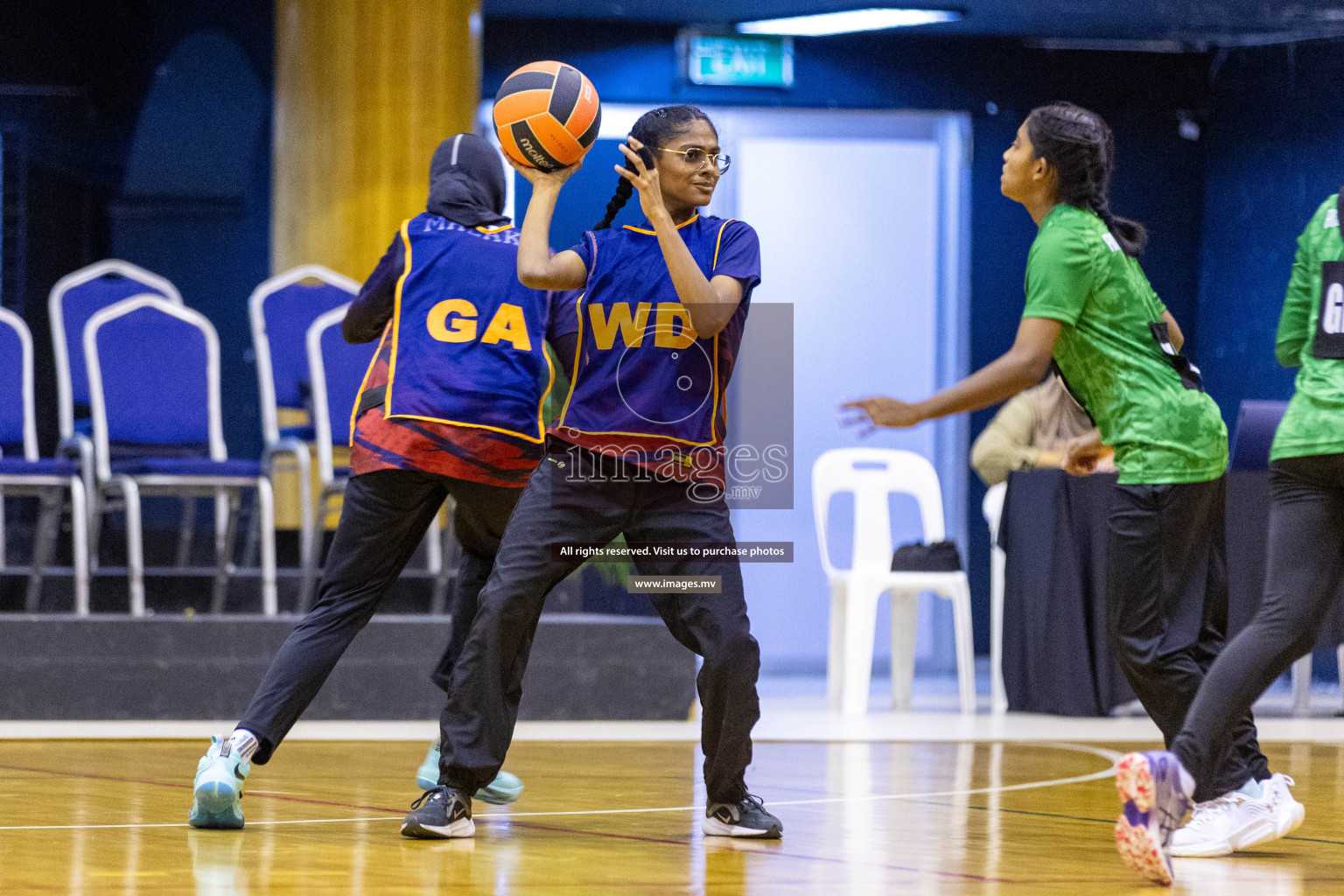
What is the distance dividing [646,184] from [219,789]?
4.56 ft

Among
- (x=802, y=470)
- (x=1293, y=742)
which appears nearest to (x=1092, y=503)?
(x=1293, y=742)

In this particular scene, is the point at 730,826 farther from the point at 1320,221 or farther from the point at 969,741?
the point at 969,741

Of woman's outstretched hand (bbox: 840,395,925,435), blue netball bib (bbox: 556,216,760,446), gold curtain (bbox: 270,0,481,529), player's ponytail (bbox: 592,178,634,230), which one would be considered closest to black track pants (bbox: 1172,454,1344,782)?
woman's outstretched hand (bbox: 840,395,925,435)

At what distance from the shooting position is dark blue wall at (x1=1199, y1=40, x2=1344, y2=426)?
380 inches

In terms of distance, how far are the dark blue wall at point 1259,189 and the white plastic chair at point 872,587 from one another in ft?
11.7

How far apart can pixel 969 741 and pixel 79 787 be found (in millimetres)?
2874

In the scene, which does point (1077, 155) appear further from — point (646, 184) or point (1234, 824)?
point (1234, 824)

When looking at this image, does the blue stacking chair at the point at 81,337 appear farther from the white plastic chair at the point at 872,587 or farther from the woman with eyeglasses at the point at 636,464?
the woman with eyeglasses at the point at 636,464

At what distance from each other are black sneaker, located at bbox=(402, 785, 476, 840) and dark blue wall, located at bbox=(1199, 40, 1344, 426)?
770 cm

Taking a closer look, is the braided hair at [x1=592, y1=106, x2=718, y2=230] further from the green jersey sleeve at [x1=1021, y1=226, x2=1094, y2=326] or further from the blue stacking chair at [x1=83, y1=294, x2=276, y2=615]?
the blue stacking chair at [x1=83, y1=294, x2=276, y2=615]

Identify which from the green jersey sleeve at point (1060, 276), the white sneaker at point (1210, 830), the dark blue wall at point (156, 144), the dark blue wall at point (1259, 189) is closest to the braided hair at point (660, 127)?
the green jersey sleeve at point (1060, 276)

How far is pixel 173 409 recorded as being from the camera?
648 centimetres

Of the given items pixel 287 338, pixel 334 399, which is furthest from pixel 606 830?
pixel 287 338

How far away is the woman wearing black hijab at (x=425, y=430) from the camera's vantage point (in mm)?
3270
